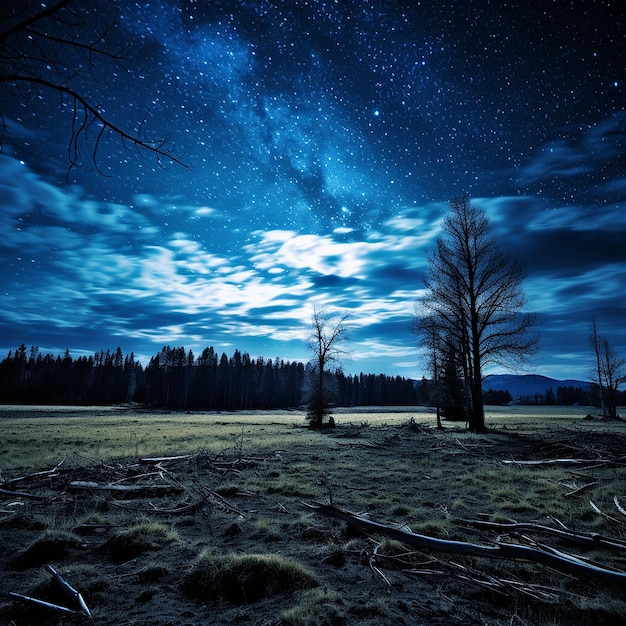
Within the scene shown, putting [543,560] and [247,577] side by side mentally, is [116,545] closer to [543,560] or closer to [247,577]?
[247,577]

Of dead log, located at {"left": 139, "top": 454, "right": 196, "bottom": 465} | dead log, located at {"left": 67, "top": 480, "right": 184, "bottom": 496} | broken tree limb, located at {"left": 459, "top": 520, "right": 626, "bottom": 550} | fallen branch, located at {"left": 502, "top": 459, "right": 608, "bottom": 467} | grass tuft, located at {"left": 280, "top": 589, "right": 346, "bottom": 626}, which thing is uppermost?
broken tree limb, located at {"left": 459, "top": 520, "right": 626, "bottom": 550}

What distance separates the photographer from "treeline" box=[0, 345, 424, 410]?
94.5 meters

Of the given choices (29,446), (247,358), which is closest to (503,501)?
(29,446)

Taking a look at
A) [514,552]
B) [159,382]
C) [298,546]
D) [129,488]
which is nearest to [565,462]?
[514,552]

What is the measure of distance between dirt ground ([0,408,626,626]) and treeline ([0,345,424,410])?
8657cm

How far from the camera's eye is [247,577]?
3752 mm

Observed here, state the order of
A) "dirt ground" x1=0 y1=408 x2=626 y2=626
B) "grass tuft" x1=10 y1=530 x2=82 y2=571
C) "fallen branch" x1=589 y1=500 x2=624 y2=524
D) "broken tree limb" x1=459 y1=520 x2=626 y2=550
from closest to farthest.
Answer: "dirt ground" x1=0 y1=408 x2=626 y2=626
"broken tree limb" x1=459 y1=520 x2=626 y2=550
"grass tuft" x1=10 y1=530 x2=82 y2=571
"fallen branch" x1=589 y1=500 x2=624 y2=524

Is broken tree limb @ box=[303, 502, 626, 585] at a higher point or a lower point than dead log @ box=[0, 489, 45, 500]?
higher

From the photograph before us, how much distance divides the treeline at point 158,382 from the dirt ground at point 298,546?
3408 inches

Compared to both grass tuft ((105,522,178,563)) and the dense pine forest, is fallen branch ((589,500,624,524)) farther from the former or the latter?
the dense pine forest

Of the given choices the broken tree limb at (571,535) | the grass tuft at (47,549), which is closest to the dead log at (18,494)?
the grass tuft at (47,549)

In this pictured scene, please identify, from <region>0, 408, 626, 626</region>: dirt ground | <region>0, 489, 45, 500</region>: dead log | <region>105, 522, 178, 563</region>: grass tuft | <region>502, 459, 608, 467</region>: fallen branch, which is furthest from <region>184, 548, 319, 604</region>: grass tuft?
<region>502, 459, 608, 467</region>: fallen branch

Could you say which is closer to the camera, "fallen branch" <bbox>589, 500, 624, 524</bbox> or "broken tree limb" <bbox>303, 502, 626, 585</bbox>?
"broken tree limb" <bbox>303, 502, 626, 585</bbox>

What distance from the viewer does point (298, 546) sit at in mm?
4863
